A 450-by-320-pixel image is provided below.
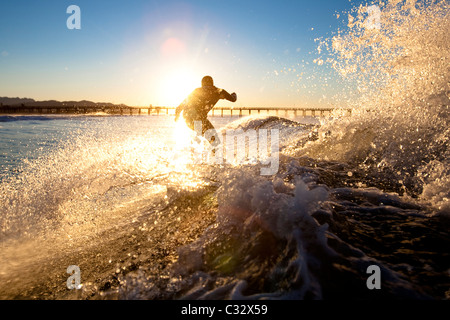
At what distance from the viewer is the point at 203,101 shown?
7.79 meters

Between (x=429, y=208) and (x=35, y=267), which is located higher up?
(x=429, y=208)

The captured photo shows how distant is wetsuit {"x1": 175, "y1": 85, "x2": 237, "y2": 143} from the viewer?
7.72 m

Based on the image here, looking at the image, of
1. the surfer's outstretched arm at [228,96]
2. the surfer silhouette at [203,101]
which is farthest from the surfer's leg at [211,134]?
the surfer's outstretched arm at [228,96]

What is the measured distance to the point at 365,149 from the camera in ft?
15.9

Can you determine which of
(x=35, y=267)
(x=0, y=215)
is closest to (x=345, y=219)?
(x=35, y=267)

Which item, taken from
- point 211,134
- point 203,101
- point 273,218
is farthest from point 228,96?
point 273,218

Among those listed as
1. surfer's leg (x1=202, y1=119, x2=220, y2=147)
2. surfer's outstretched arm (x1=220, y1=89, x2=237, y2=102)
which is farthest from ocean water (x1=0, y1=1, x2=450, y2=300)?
surfer's outstretched arm (x1=220, y1=89, x2=237, y2=102)

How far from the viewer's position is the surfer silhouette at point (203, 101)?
7.72 metres

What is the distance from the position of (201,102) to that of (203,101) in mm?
68

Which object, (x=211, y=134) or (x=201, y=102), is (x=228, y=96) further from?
(x=211, y=134)

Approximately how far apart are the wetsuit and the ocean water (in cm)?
205
